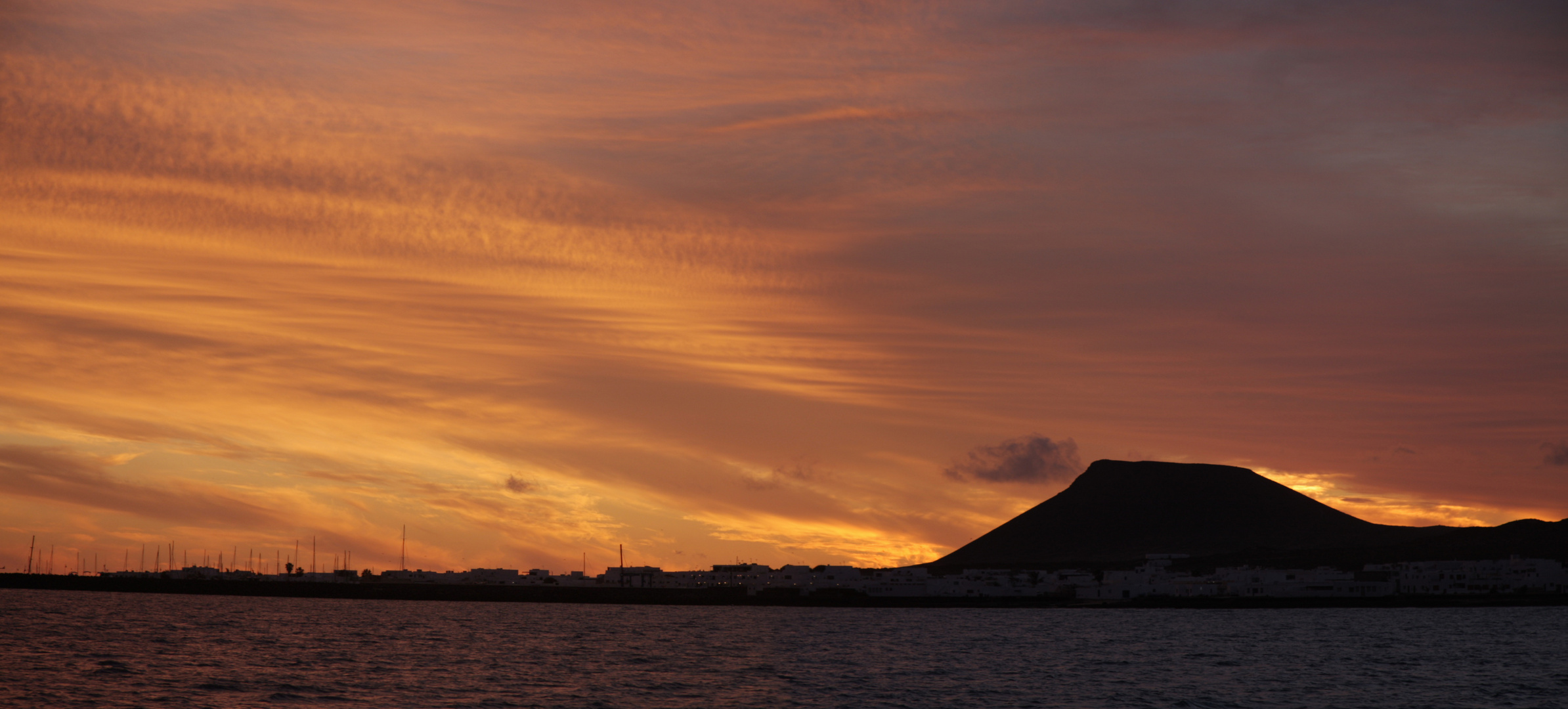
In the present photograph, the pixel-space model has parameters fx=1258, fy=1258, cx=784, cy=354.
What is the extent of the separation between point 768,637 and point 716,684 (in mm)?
63839

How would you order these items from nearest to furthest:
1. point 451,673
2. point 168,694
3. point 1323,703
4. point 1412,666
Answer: point 168,694, point 1323,703, point 451,673, point 1412,666

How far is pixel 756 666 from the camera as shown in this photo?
112438mm

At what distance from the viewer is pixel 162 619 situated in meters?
181

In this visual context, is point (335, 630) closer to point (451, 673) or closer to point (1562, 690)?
point (451, 673)

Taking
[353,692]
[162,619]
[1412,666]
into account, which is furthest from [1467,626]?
[162,619]

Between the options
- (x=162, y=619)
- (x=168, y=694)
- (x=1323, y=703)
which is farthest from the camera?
(x=162, y=619)

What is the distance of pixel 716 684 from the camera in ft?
315

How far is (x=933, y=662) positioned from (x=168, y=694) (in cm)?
6610

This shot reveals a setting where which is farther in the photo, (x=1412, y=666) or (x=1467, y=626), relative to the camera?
(x=1467, y=626)

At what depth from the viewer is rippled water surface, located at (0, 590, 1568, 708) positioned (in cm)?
8731

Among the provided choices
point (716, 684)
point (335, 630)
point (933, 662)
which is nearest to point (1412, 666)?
point (933, 662)

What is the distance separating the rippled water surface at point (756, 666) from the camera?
286 feet

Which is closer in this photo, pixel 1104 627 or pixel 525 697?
pixel 525 697

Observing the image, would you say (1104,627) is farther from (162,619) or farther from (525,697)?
(162,619)
